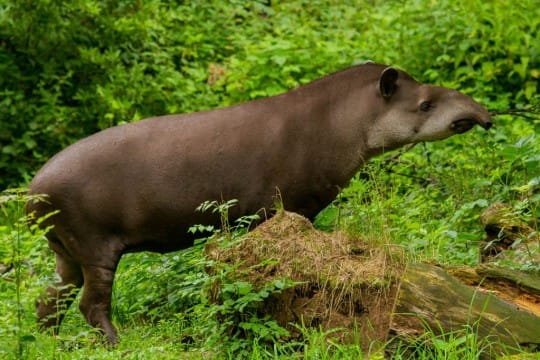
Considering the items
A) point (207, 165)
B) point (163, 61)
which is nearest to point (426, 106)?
point (207, 165)

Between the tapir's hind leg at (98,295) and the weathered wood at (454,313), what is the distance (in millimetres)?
2620

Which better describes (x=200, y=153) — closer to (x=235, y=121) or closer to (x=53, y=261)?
(x=235, y=121)

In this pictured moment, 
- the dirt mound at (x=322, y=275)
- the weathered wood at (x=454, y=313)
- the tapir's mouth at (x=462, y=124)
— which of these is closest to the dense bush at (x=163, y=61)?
the tapir's mouth at (x=462, y=124)

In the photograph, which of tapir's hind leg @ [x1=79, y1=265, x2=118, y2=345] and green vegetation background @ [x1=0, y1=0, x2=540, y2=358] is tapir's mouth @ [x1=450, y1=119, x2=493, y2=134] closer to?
green vegetation background @ [x1=0, y1=0, x2=540, y2=358]

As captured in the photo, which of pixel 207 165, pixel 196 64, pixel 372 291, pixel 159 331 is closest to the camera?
pixel 372 291

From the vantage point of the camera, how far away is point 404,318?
6215 mm

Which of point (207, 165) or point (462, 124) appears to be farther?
point (462, 124)

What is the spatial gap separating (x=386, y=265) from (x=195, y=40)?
911 cm

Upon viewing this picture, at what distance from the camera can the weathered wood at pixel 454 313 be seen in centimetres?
612

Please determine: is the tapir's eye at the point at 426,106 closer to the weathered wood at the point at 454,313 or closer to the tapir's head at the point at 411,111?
the tapir's head at the point at 411,111

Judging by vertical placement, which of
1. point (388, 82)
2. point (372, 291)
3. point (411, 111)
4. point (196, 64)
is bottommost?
point (196, 64)

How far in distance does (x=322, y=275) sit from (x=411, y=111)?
2.40 metres

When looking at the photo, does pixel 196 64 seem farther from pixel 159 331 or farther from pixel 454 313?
pixel 454 313

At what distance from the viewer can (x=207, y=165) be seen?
810cm
